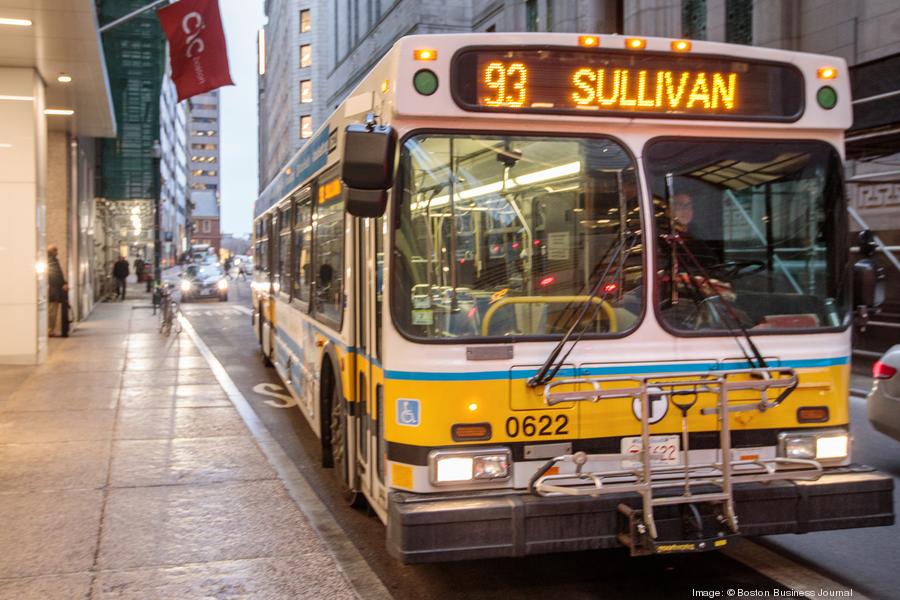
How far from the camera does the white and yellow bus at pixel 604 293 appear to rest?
4.48m

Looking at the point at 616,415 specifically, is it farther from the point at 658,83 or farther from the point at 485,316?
the point at 658,83

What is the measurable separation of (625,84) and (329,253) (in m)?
2.87

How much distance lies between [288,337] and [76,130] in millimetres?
14616

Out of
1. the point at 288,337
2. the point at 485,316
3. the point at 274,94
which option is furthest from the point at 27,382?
the point at 274,94

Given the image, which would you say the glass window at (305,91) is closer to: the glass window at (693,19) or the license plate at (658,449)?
the glass window at (693,19)

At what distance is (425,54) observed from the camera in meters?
4.71

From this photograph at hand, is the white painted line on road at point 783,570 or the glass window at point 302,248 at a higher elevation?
the glass window at point 302,248

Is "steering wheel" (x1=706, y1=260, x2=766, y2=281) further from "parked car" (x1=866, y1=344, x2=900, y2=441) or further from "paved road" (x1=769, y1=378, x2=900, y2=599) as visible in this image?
"parked car" (x1=866, y1=344, x2=900, y2=441)

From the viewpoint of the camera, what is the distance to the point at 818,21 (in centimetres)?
1788

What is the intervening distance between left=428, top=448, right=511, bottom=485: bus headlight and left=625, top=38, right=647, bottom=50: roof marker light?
7.41 feet

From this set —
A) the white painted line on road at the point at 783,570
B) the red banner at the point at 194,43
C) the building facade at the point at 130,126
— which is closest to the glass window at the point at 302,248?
the white painted line on road at the point at 783,570

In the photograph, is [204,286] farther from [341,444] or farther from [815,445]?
[815,445]

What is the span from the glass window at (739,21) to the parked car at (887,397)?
14.0 m

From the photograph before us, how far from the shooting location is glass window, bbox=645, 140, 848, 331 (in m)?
4.96
